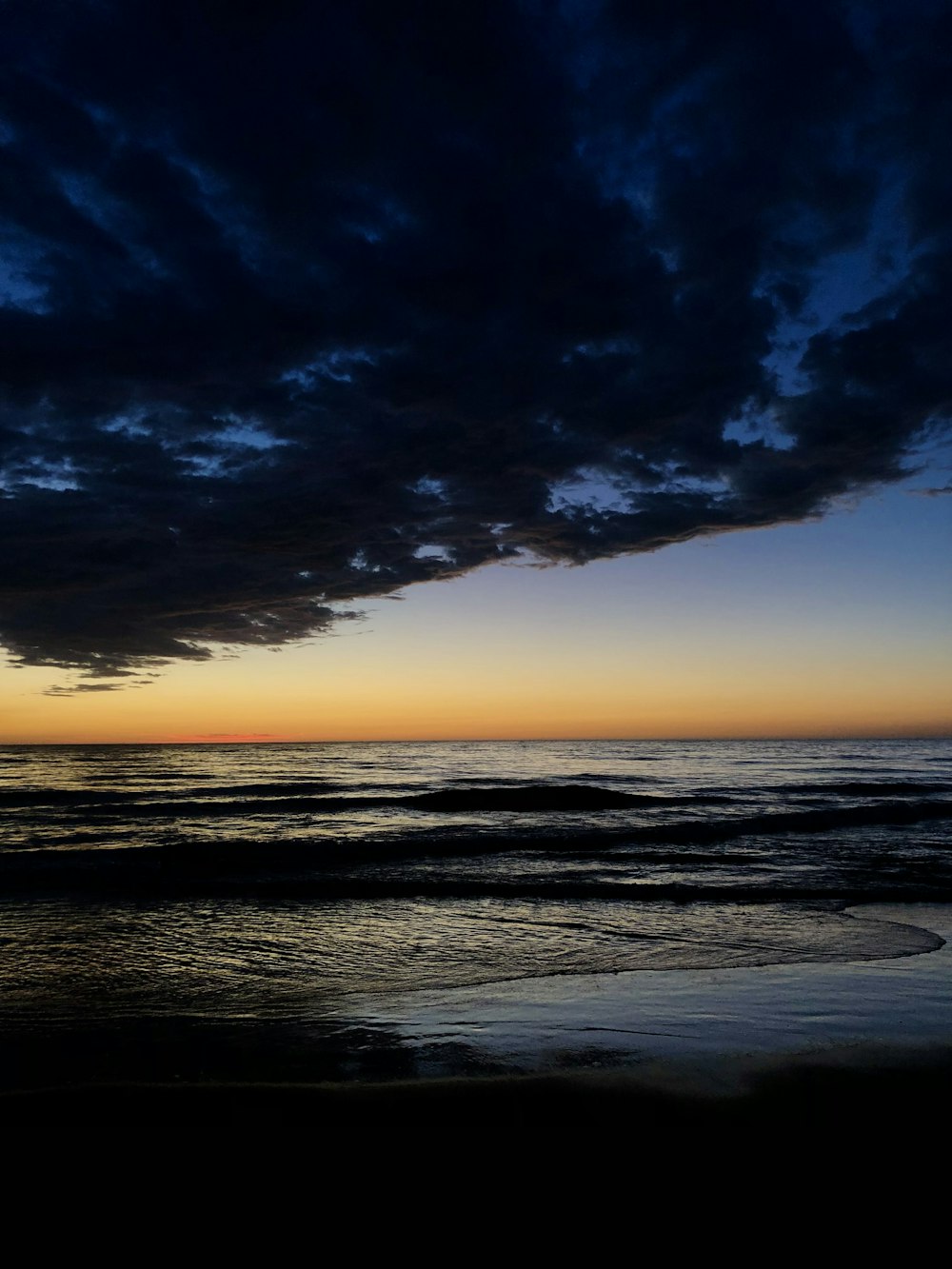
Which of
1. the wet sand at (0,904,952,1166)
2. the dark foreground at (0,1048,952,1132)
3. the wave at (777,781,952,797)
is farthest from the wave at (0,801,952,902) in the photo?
the wave at (777,781,952,797)

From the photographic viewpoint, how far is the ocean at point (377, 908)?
7.30 metres

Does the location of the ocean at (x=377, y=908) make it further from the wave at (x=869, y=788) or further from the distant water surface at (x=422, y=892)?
the wave at (x=869, y=788)

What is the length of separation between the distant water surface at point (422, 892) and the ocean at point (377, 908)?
0.19 feet

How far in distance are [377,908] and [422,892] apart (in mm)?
1842

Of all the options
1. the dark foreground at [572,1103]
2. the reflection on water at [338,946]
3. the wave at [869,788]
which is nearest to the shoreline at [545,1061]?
the dark foreground at [572,1103]

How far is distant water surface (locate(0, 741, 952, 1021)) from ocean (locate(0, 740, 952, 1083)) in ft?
0.19

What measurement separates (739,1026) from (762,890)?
9.06 m

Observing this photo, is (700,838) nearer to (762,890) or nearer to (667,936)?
(762,890)

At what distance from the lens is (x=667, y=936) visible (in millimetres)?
10680

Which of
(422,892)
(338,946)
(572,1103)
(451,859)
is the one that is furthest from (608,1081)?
(451,859)

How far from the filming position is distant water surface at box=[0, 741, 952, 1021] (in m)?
8.85

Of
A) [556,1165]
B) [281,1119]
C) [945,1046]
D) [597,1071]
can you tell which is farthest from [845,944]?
[281,1119]

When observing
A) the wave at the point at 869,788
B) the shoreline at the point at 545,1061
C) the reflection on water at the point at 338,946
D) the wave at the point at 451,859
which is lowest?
the wave at the point at 869,788

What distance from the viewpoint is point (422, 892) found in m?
15.0
